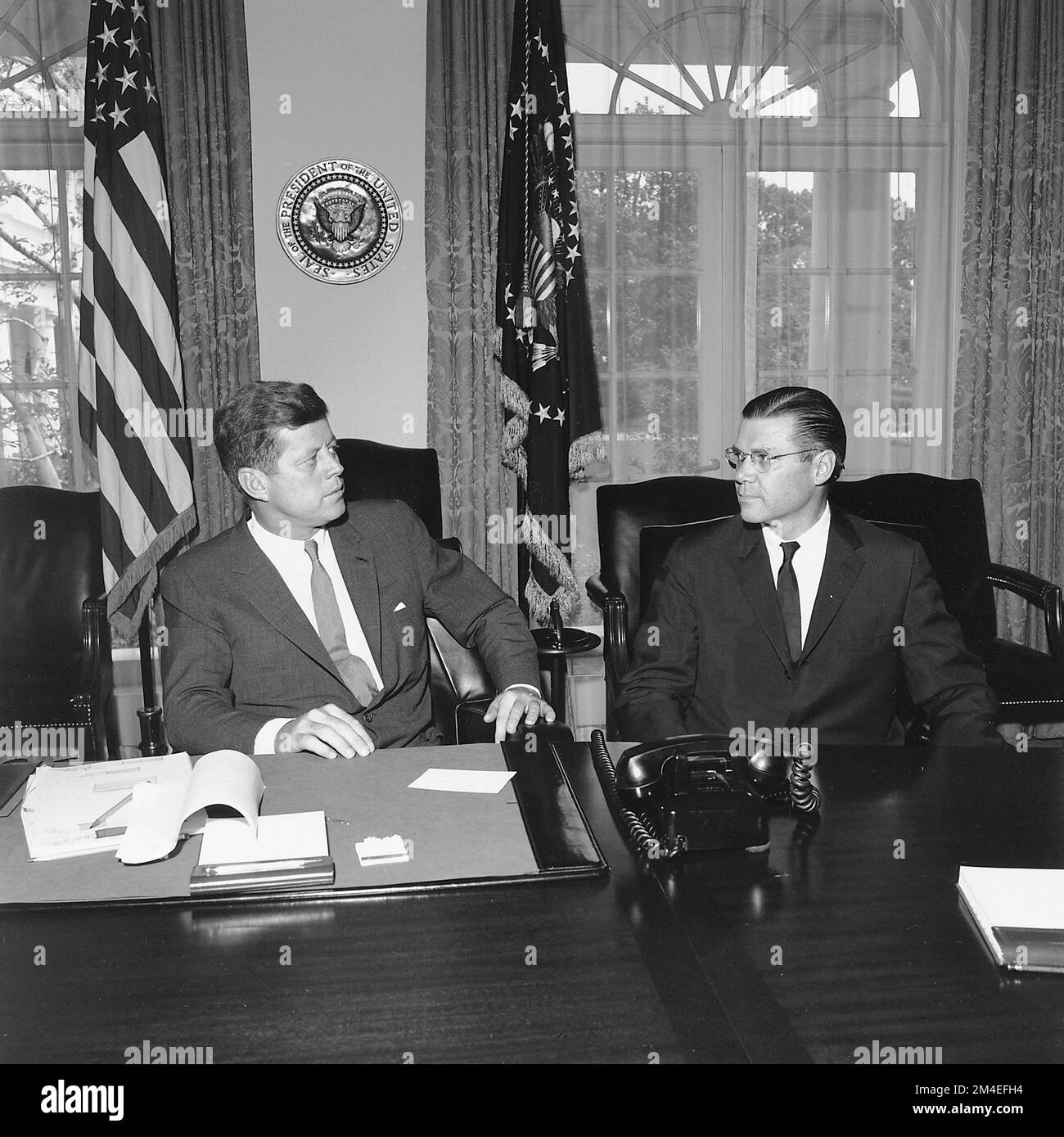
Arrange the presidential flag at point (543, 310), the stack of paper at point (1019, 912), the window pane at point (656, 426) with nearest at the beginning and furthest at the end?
the stack of paper at point (1019, 912)
the presidential flag at point (543, 310)
the window pane at point (656, 426)

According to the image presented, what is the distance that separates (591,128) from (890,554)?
8.41 feet

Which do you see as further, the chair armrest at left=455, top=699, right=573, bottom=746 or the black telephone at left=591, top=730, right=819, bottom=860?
the chair armrest at left=455, top=699, right=573, bottom=746

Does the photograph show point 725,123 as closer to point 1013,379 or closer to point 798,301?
point 798,301

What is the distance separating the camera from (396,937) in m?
1.13

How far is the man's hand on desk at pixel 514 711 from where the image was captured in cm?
195

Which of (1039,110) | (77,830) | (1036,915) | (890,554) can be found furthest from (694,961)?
(1039,110)

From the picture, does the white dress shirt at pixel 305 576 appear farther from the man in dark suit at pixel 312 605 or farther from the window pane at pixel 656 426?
the window pane at pixel 656 426

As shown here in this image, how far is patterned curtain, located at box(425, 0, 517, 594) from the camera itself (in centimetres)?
396

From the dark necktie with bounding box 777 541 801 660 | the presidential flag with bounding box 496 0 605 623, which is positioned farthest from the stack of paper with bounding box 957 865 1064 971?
the presidential flag with bounding box 496 0 605 623

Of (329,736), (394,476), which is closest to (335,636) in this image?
(329,736)

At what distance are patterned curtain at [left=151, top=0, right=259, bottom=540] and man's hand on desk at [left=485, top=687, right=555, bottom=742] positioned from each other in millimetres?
2353

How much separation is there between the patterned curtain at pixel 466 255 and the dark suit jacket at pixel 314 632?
1640 millimetres

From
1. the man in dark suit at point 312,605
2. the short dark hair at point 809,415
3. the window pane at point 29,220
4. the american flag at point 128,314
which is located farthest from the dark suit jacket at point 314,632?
the window pane at point 29,220

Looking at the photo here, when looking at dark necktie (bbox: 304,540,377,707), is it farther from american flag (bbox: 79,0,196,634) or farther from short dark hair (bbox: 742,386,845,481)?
american flag (bbox: 79,0,196,634)
